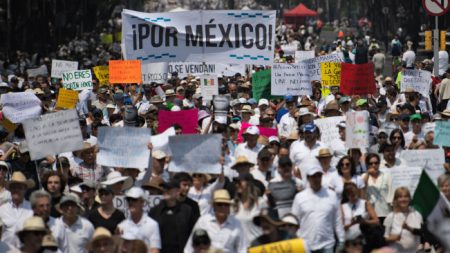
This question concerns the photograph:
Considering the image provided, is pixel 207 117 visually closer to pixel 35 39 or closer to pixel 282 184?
pixel 282 184

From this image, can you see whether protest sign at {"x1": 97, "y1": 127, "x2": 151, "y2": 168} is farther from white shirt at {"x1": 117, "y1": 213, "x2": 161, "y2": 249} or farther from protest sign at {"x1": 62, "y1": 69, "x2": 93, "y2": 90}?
protest sign at {"x1": 62, "y1": 69, "x2": 93, "y2": 90}

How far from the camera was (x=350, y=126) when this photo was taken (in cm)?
1435

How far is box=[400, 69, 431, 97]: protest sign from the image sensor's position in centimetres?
2150

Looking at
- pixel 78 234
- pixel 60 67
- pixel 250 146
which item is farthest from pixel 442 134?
pixel 60 67

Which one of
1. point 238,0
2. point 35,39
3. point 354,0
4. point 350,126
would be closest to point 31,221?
point 350,126

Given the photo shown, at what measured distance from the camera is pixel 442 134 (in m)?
14.8

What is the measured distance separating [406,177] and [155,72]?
11966mm

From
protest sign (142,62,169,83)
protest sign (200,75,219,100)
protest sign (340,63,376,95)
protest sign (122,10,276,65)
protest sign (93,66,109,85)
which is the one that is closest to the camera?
protest sign (340,63,376,95)

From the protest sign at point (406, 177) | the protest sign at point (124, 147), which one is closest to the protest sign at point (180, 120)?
the protest sign at point (124, 147)

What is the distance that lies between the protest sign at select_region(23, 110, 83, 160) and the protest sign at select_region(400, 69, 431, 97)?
813 cm

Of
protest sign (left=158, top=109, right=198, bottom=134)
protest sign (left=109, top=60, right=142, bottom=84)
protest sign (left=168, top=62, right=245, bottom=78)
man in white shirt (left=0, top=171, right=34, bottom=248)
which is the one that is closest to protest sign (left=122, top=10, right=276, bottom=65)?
protest sign (left=168, top=62, right=245, bottom=78)

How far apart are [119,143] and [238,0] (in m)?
122

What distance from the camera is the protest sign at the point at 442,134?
14.8 meters

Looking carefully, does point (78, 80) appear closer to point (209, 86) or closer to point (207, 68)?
point (207, 68)
